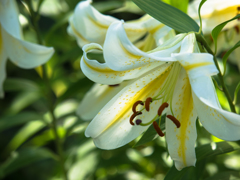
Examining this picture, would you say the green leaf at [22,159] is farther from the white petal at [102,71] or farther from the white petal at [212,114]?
the white petal at [212,114]

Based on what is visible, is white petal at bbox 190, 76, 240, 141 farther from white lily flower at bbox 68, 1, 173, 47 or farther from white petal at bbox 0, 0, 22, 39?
white petal at bbox 0, 0, 22, 39

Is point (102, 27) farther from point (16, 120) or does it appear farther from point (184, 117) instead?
point (16, 120)

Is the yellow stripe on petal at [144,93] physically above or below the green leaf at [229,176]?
above

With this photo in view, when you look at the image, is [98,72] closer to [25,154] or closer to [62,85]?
[25,154]

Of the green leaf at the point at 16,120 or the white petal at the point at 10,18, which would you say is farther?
the green leaf at the point at 16,120

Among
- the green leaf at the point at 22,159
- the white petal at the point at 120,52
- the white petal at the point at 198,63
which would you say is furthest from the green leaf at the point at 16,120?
the white petal at the point at 198,63

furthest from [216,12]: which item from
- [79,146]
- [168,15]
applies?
[79,146]

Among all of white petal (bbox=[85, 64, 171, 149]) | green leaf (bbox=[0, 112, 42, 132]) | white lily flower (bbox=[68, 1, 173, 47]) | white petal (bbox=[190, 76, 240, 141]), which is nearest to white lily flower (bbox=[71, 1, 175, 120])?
white lily flower (bbox=[68, 1, 173, 47])
